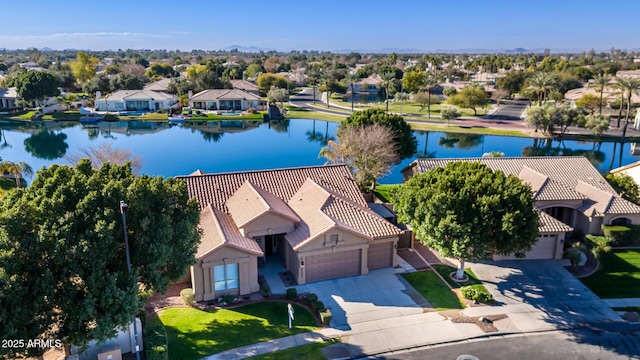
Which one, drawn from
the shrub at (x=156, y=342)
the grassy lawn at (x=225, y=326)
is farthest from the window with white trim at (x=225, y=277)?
the shrub at (x=156, y=342)

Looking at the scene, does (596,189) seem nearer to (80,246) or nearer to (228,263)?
(228,263)

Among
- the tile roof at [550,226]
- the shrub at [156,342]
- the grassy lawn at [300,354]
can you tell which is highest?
the tile roof at [550,226]

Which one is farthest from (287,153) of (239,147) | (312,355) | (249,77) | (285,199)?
(249,77)

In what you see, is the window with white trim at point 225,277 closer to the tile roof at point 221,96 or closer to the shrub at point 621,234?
the shrub at point 621,234

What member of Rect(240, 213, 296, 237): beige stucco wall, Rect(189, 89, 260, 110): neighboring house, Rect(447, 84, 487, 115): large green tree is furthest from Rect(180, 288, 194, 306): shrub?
Rect(447, 84, 487, 115): large green tree

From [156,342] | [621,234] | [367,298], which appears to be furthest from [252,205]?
[621,234]

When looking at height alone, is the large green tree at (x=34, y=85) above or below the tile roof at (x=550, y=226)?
above

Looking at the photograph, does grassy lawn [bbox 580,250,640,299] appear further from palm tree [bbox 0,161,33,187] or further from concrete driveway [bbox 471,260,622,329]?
palm tree [bbox 0,161,33,187]
